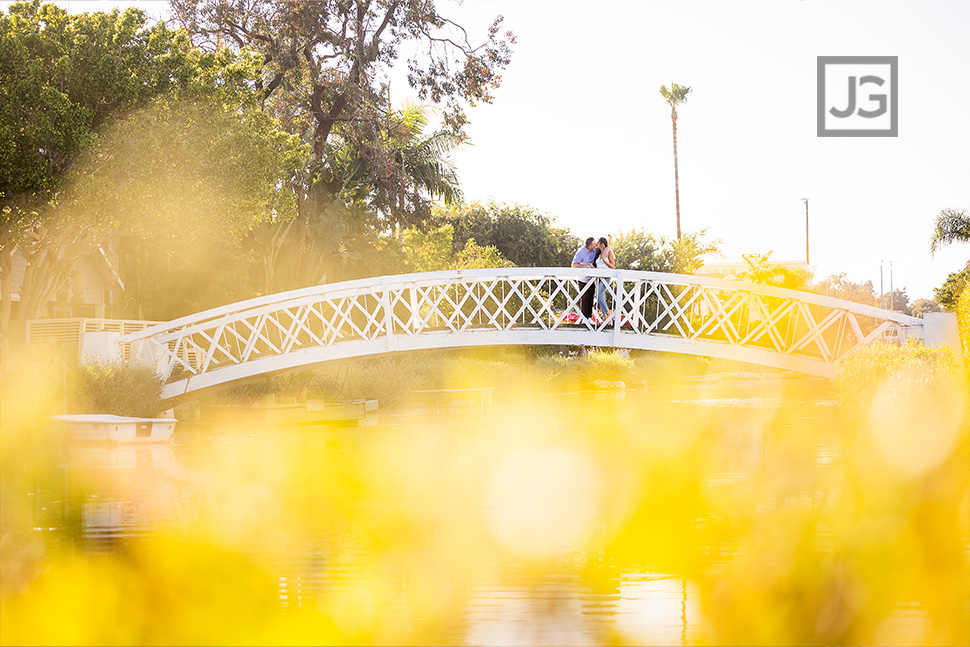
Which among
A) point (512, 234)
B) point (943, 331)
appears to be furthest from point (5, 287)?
point (512, 234)

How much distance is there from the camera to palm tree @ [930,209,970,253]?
40.9 m

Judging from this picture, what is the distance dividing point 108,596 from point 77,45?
718 inches

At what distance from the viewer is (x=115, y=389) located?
23.4 meters

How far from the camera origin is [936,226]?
41.4 m

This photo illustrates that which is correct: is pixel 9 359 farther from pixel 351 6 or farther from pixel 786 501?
pixel 786 501

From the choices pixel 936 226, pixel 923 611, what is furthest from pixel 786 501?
pixel 936 226

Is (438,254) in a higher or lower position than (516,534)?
higher

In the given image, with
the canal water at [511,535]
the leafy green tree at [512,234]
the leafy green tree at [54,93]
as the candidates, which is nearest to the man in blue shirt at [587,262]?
the canal water at [511,535]

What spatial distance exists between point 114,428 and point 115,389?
12.6 feet

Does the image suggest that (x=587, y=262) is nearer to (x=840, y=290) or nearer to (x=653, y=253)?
(x=653, y=253)

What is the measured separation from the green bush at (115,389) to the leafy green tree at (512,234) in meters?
30.0

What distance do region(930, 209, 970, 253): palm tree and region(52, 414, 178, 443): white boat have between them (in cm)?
3281

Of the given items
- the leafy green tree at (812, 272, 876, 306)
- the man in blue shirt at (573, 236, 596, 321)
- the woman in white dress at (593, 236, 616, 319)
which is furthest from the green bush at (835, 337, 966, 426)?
the leafy green tree at (812, 272, 876, 306)

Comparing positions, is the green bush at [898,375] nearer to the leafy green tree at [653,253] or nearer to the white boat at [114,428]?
the white boat at [114,428]
